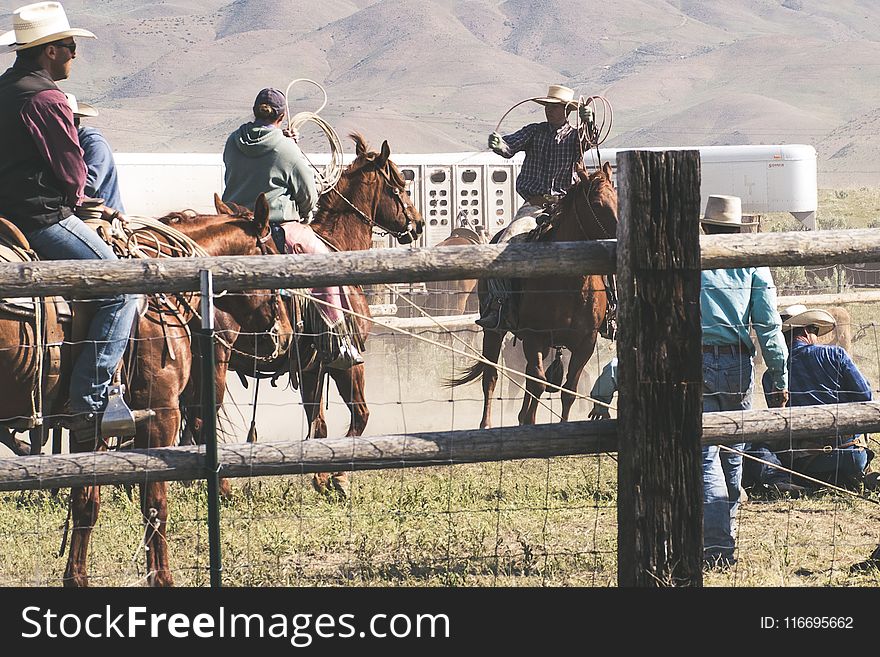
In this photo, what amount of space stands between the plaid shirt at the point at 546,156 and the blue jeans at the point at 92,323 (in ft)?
19.7

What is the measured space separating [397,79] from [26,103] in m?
142

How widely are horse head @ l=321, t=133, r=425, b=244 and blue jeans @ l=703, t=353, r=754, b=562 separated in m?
3.60

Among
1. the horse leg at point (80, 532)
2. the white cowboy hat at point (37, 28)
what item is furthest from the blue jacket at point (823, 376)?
the white cowboy hat at point (37, 28)

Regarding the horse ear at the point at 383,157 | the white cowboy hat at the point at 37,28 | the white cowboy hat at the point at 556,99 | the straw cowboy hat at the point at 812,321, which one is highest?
the white cowboy hat at the point at 556,99

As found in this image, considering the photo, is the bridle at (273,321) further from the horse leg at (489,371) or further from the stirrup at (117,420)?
the horse leg at (489,371)

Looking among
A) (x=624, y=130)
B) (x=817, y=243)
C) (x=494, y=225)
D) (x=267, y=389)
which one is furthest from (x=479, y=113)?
(x=817, y=243)

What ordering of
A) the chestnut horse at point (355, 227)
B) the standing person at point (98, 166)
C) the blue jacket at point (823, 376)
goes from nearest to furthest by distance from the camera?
the standing person at point (98, 166), the blue jacket at point (823, 376), the chestnut horse at point (355, 227)

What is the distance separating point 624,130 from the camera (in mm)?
126125

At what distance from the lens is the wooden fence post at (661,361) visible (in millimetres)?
4195

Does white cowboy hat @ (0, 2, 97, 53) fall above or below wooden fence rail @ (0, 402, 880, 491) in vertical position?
above

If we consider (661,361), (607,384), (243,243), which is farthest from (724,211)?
(661,361)

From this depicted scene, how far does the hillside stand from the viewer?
11606cm

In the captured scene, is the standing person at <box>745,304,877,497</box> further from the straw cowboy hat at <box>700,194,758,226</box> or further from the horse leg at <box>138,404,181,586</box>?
the horse leg at <box>138,404,181,586</box>

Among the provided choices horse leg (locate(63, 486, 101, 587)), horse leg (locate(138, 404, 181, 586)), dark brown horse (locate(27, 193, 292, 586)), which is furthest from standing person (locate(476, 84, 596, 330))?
horse leg (locate(63, 486, 101, 587))
